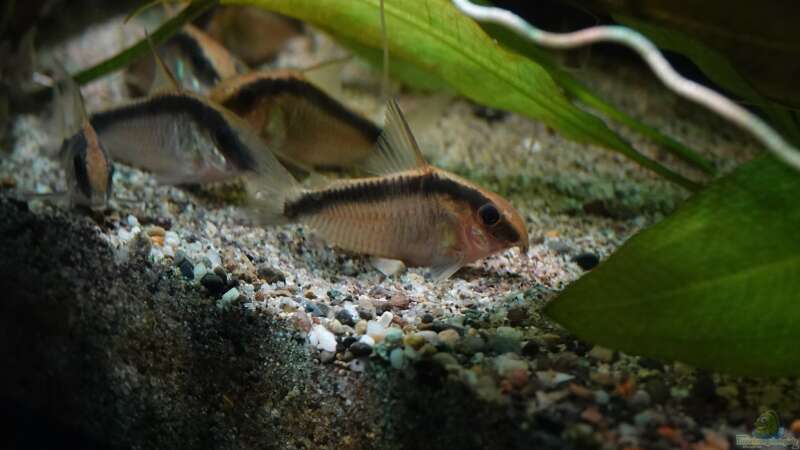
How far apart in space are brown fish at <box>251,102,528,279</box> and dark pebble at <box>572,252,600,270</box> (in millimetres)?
348

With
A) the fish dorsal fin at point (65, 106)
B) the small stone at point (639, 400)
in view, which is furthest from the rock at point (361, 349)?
the fish dorsal fin at point (65, 106)

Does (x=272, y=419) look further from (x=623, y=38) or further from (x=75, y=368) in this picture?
→ (x=623, y=38)

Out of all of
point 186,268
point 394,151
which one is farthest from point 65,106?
point 394,151

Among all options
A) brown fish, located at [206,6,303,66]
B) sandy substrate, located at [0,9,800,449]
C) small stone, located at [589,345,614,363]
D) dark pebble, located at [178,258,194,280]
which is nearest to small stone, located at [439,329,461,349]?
sandy substrate, located at [0,9,800,449]

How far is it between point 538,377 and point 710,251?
0.50 metres

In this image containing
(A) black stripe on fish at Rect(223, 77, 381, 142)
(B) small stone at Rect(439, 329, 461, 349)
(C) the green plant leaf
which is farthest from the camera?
(A) black stripe on fish at Rect(223, 77, 381, 142)

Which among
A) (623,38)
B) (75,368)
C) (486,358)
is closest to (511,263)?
(486,358)

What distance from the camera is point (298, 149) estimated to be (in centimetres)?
313

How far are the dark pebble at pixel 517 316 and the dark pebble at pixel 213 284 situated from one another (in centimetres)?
88

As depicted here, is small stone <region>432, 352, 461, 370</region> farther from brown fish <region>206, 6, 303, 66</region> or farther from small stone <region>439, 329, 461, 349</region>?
brown fish <region>206, 6, 303, 66</region>

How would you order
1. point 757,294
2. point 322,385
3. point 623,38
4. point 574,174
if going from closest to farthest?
point 623,38 → point 757,294 → point 322,385 → point 574,174

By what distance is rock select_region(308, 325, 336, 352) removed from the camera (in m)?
1.88

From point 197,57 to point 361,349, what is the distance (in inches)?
88.8

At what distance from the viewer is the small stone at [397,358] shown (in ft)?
5.78
